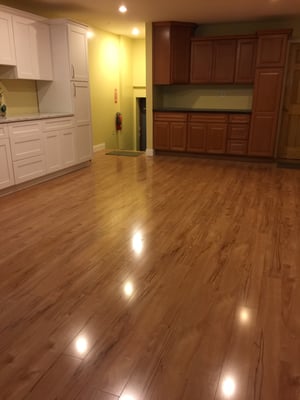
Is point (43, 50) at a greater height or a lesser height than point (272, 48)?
lesser

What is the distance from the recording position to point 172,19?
5883mm

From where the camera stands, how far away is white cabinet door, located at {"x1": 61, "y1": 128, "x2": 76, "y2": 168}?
210 inches

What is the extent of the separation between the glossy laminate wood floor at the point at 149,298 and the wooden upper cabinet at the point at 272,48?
9.25ft

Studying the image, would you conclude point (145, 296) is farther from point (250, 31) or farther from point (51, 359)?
point (250, 31)

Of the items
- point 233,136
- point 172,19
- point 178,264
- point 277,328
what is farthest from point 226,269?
point 172,19

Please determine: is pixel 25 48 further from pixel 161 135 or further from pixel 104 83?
pixel 161 135

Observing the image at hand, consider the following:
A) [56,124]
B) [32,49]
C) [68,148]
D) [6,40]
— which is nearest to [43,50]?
[32,49]

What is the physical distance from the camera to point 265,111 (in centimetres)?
594

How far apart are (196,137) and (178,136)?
1.25 feet

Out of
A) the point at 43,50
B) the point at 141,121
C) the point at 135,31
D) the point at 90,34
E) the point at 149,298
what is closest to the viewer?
the point at 149,298

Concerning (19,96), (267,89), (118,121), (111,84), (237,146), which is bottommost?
(237,146)

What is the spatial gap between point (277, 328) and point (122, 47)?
741 cm

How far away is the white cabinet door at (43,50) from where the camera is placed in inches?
193

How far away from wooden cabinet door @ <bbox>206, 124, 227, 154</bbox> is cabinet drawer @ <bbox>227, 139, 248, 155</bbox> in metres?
0.11
